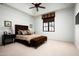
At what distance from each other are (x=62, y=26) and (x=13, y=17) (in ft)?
10.4

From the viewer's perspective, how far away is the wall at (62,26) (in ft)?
11.6

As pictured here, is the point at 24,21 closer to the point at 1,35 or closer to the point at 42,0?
the point at 1,35

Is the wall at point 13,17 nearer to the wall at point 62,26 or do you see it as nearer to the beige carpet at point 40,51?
the wall at point 62,26

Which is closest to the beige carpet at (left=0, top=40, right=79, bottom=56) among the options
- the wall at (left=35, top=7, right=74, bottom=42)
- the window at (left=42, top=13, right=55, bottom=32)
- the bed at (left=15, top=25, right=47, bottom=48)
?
the bed at (left=15, top=25, right=47, bottom=48)

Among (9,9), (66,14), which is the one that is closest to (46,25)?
(66,14)

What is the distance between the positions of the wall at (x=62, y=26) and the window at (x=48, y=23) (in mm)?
202

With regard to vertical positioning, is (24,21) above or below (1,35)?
above

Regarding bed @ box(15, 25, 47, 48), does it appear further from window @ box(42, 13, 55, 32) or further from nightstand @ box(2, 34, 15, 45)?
window @ box(42, 13, 55, 32)

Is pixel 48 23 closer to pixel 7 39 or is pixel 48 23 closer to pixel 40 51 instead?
pixel 40 51

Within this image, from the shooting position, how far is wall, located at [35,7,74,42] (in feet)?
11.6

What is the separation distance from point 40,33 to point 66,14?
6.46 ft

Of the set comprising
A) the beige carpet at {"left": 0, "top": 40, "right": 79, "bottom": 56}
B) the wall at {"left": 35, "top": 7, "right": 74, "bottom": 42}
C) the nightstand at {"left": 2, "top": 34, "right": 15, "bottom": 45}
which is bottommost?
the beige carpet at {"left": 0, "top": 40, "right": 79, "bottom": 56}

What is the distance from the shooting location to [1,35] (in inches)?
143

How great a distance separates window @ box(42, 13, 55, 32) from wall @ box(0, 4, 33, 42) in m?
1.01
